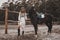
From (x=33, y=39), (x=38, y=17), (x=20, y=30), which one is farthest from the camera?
(x=38, y=17)

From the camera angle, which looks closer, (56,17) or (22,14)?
(22,14)

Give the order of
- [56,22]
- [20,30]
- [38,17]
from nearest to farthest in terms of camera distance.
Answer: [20,30] → [38,17] → [56,22]

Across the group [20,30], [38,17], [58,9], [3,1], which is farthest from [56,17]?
[20,30]

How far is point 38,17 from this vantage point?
1524 cm

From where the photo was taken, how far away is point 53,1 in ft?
79.8

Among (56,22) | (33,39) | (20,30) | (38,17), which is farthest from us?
(56,22)

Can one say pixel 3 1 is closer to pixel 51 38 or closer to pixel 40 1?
pixel 40 1

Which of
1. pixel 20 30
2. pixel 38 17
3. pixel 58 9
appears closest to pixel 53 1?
pixel 58 9

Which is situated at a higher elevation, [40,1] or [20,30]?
[40,1]

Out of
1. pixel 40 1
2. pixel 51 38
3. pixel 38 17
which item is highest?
pixel 40 1

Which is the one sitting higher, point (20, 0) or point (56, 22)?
point (20, 0)

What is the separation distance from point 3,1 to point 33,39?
11962 millimetres

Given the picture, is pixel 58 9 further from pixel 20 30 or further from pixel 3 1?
pixel 20 30

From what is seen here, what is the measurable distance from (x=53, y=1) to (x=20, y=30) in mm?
11054
